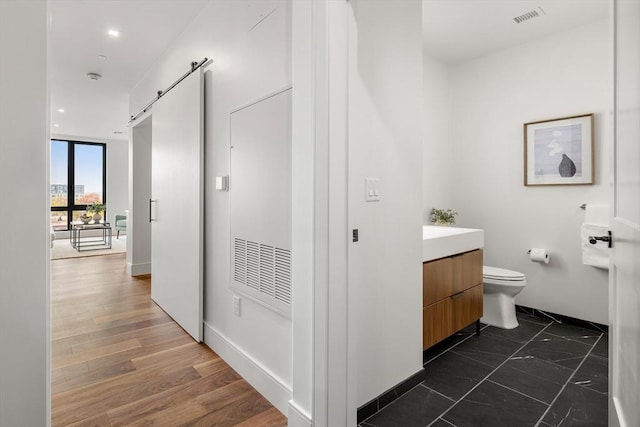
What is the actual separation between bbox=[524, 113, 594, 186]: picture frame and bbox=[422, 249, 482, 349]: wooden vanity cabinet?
3.71ft

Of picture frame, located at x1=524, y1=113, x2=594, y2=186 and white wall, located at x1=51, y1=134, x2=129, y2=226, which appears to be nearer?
picture frame, located at x1=524, y1=113, x2=594, y2=186

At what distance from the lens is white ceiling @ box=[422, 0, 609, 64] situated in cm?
255

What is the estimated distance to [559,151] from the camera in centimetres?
300

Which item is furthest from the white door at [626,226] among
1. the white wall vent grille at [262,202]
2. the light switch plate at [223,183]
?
the light switch plate at [223,183]

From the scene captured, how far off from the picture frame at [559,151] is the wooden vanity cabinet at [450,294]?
1.13m

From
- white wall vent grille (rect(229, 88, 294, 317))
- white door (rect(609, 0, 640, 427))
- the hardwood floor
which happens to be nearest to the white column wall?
the hardwood floor

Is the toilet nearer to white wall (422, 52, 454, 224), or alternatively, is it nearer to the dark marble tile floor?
the dark marble tile floor

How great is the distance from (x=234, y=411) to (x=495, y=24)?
3.46m

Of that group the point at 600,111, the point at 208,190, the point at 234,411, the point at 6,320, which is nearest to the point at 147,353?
the point at 234,411

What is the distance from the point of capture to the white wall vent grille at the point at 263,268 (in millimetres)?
1765

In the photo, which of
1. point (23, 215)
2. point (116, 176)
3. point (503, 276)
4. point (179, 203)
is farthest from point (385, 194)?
point (116, 176)

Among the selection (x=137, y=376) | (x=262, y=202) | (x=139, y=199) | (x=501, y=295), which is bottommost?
(x=137, y=376)

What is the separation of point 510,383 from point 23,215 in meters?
2.42

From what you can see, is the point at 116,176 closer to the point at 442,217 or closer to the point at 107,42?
the point at 107,42
